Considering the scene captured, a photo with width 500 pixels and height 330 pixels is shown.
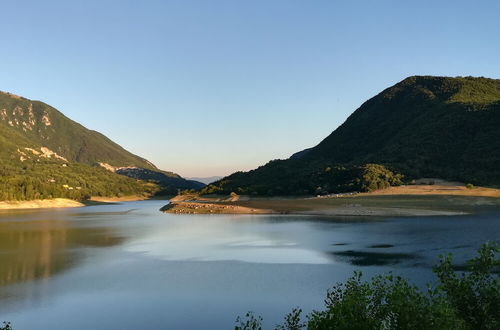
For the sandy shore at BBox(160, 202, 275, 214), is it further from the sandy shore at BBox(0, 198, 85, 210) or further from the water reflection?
the sandy shore at BBox(0, 198, 85, 210)

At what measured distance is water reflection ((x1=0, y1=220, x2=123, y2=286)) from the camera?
149ft

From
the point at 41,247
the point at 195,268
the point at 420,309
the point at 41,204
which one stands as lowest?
the point at 195,268

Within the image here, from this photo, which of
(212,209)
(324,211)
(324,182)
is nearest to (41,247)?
(324,211)

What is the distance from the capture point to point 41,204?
178 m

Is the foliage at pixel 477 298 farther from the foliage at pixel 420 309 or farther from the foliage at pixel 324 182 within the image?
the foliage at pixel 324 182

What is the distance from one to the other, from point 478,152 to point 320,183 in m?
53.8

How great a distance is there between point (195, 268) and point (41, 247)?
3024cm

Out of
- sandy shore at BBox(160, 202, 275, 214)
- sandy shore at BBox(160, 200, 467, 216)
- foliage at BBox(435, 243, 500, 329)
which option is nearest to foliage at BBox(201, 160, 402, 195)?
sandy shore at BBox(160, 200, 467, 216)

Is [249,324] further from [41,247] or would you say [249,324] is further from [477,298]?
[41,247]

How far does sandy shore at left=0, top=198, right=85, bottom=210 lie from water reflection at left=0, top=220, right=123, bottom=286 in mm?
76171

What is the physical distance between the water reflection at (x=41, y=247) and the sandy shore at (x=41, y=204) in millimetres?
76171

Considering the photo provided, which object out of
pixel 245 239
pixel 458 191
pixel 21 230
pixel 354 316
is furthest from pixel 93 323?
pixel 458 191

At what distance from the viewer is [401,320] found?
13742mm

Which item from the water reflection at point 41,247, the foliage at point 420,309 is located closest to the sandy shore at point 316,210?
the water reflection at point 41,247
